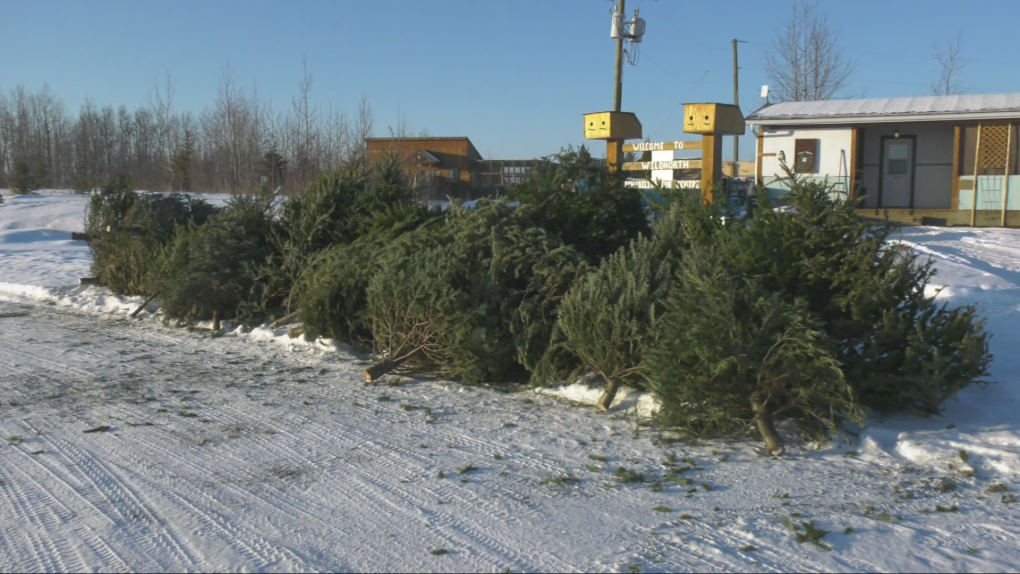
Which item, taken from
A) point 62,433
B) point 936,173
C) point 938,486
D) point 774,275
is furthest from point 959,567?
point 936,173

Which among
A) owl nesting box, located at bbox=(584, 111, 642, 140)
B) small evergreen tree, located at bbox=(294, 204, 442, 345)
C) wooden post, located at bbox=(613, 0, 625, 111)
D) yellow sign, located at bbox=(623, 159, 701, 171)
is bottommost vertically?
small evergreen tree, located at bbox=(294, 204, 442, 345)

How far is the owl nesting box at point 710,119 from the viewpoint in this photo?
9641mm

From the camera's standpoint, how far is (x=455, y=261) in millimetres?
8188

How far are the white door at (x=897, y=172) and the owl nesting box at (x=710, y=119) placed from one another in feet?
42.3

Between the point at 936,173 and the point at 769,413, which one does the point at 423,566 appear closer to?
the point at 769,413

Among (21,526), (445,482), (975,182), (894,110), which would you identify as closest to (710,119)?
(445,482)

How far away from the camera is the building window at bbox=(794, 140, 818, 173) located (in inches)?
797

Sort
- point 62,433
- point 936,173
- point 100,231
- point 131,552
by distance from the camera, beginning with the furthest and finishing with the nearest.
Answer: point 936,173 → point 100,231 → point 62,433 → point 131,552

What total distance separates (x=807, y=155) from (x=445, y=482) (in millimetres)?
17418

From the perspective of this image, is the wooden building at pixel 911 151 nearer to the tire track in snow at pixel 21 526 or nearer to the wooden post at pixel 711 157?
the wooden post at pixel 711 157

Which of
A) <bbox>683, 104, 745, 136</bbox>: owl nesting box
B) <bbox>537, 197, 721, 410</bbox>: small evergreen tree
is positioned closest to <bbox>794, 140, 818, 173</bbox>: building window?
<bbox>683, 104, 745, 136</bbox>: owl nesting box

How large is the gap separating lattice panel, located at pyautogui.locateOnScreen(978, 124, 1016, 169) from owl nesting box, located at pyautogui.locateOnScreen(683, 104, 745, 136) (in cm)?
1176

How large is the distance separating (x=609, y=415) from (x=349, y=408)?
2165 millimetres

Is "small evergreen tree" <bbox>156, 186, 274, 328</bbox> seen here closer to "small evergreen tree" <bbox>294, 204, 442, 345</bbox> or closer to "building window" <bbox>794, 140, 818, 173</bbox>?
"small evergreen tree" <bbox>294, 204, 442, 345</bbox>
